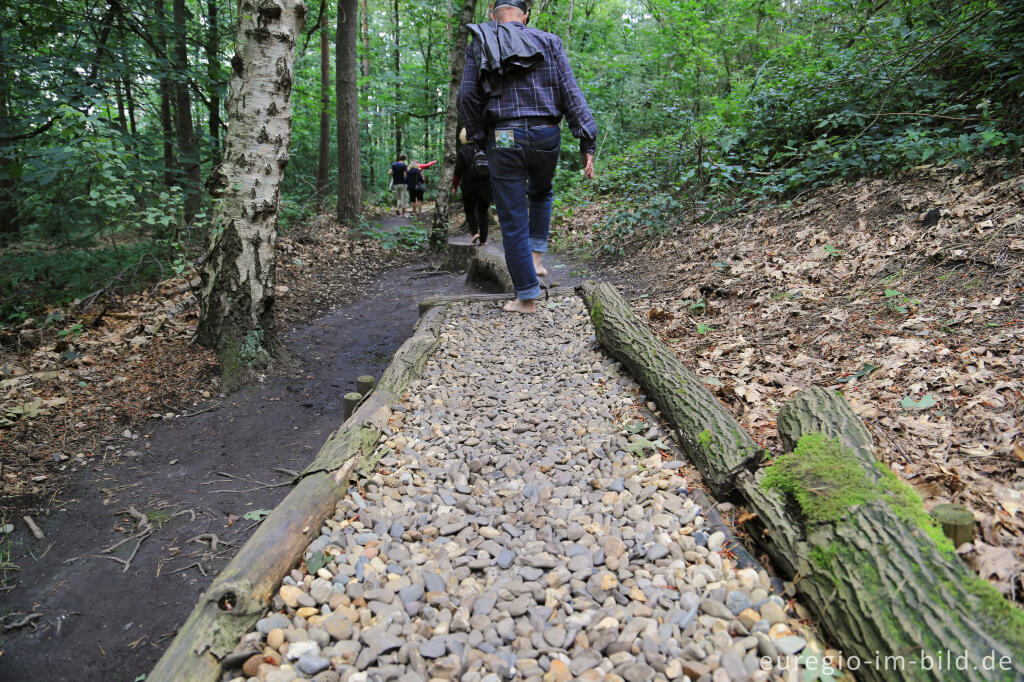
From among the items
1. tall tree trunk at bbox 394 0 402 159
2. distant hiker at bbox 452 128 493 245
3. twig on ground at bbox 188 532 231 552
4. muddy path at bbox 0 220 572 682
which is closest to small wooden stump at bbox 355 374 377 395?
muddy path at bbox 0 220 572 682

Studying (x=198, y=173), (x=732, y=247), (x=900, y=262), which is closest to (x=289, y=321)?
(x=198, y=173)

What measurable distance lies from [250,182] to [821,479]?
455 cm

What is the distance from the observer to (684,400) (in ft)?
9.29

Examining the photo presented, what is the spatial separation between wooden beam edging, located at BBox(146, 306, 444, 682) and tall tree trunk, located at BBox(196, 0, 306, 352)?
2129mm

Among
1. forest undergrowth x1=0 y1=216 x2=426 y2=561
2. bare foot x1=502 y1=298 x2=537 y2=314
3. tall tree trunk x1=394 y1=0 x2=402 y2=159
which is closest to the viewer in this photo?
forest undergrowth x1=0 y1=216 x2=426 y2=561

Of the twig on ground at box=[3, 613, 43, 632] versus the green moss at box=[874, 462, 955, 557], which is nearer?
the green moss at box=[874, 462, 955, 557]

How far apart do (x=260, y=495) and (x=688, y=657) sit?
288 cm

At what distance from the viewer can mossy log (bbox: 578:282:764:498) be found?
232 cm

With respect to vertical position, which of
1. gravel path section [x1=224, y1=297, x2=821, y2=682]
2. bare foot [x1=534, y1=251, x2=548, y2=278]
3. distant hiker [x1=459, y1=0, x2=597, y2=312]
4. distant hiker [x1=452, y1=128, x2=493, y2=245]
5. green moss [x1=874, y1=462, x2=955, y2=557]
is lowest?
gravel path section [x1=224, y1=297, x2=821, y2=682]

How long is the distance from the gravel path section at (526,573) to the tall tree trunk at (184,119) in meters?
5.79

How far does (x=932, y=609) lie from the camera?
144cm

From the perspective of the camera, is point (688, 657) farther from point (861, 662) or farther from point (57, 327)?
point (57, 327)

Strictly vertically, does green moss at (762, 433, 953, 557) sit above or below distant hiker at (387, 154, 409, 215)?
below

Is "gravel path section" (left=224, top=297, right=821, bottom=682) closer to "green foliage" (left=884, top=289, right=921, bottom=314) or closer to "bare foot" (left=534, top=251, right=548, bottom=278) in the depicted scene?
"green foliage" (left=884, top=289, right=921, bottom=314)
